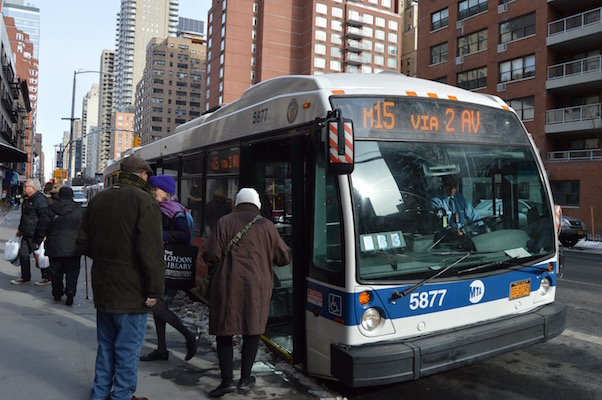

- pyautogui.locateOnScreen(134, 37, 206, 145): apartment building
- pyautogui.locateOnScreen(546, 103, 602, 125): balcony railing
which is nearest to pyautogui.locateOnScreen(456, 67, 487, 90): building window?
pyautogui.locateOnScreen(546, 103, 602, 125): balcony railing

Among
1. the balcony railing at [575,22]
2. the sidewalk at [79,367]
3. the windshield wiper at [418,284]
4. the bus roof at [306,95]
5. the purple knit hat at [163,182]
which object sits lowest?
the sidewalk at [79,367]

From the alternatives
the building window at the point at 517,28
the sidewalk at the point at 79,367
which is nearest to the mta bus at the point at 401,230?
the sidewalk at the point at 79,367

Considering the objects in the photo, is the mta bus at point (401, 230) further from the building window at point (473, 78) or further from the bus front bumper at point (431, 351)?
the building window at point (473, 78)

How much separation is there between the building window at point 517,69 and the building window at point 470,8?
16.6 ft

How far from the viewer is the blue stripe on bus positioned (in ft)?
12.9

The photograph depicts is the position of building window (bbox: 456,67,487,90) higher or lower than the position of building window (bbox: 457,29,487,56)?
lower

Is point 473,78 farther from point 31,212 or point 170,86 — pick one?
point 170,86

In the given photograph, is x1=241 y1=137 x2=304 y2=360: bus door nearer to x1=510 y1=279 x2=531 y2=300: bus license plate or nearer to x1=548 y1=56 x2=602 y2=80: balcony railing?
x1=510 y1=279 x2=531 y2=300: bus license plate

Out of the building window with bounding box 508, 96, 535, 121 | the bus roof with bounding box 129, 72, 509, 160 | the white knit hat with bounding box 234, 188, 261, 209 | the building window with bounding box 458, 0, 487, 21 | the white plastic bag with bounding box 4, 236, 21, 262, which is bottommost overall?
the white plastic bag with bounding box 4, 236, 21, 262

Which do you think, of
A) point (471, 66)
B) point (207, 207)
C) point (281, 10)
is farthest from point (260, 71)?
point (207, 207)

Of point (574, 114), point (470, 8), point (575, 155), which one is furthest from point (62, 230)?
point (470, 8)

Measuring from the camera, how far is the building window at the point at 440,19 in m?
41.8

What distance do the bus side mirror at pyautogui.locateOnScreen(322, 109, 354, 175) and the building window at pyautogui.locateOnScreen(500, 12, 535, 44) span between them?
119 feet

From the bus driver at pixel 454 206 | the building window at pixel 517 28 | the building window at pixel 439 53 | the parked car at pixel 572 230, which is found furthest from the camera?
the building window at pixel 439 53
